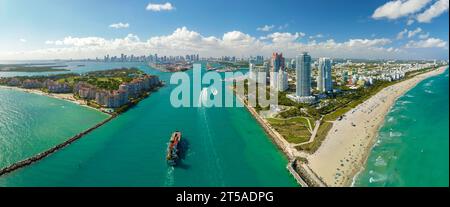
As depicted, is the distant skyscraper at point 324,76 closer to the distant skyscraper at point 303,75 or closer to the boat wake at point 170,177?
the distant skyscraper at point 303,75

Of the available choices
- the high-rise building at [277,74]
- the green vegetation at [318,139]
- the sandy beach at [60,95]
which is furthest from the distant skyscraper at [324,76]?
the sandy beach at [60,95]

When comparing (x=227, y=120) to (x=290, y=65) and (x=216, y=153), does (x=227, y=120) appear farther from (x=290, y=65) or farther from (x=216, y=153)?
(x=290, y=65)

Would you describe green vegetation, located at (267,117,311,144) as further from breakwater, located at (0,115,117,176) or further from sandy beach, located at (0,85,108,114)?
sandy beach, located at (0,85,108,114)

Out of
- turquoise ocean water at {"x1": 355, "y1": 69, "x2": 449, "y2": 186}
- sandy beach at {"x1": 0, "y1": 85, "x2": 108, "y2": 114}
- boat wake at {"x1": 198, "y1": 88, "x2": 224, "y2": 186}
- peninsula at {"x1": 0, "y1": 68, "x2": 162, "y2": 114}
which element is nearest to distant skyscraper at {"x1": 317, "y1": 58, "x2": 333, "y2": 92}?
turquoise ocean water at {"x1": 355, "y1": 69, "x2": 449, "y2": 186}

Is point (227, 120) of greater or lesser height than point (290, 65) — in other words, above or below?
below
